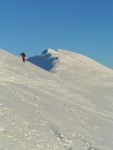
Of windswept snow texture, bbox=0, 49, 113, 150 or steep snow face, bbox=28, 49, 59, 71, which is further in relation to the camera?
steep snow face, bbox=28, 49, 59, 71

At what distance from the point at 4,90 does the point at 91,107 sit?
11870 mm

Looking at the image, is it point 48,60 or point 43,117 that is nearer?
point 43,117

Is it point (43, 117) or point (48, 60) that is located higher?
point (48, 60)

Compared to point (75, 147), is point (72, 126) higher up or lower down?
higher up

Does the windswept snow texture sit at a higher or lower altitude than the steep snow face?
lower

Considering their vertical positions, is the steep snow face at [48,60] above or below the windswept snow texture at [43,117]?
above

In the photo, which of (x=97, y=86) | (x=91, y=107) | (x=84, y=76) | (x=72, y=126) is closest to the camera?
(x=72, y=126)

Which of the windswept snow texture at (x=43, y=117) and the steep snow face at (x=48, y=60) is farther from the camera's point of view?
the steep snow face at (x=48, y=60)

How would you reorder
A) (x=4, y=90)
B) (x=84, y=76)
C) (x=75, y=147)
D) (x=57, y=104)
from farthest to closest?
(x=84, y=76) < (x=57, y=104) < (x=4, y=90) < (x=75, y=147)

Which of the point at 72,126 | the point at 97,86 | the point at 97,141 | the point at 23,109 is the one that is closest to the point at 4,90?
the point at 23,109

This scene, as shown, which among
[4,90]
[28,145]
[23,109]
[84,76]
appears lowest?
[28,145]

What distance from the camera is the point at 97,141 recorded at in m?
27.9

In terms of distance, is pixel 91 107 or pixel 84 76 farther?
pixel 84 76

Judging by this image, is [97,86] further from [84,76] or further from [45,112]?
[45,112]
